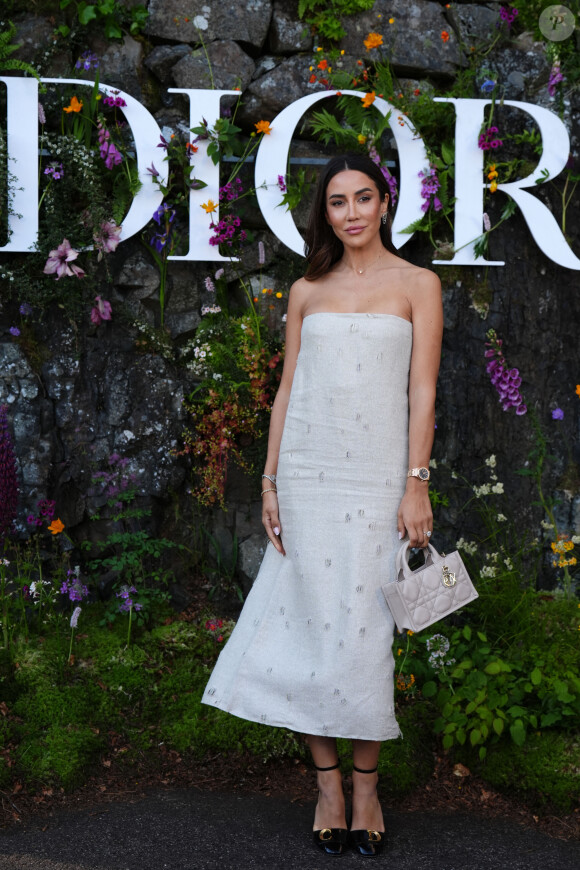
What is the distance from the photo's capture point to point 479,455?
4.54m

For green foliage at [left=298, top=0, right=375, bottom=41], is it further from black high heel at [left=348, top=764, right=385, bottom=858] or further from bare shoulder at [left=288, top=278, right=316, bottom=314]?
black high heel at [left=348, top=764, right=385, bottom=858]

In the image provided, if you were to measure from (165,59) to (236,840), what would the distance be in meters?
3.84

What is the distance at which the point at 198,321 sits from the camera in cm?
464

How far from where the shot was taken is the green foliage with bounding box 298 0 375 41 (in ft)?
14.9

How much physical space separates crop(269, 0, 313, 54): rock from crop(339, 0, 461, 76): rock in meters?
0.21

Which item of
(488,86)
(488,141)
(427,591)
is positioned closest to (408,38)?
(488,86)

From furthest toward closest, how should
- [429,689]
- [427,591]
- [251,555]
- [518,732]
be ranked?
[251,555], [429,689], [518,732], [427,591]

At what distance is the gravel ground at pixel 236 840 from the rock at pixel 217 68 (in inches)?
138

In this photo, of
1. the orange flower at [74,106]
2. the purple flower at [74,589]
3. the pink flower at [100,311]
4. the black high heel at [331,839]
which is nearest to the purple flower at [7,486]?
the purple flower at [74,589]

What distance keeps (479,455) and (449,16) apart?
2.45 metres

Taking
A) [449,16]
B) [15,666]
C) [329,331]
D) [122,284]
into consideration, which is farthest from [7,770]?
[449,16]

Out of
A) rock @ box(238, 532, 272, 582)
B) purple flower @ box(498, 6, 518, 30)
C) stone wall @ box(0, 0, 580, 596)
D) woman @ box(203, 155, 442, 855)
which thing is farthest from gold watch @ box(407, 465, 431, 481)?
purple flower @ box(498, 6, 518, 30)

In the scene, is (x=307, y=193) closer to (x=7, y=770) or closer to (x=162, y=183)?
(x=162, y=183)

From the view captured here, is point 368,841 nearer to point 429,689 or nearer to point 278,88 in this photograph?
point 429,689
